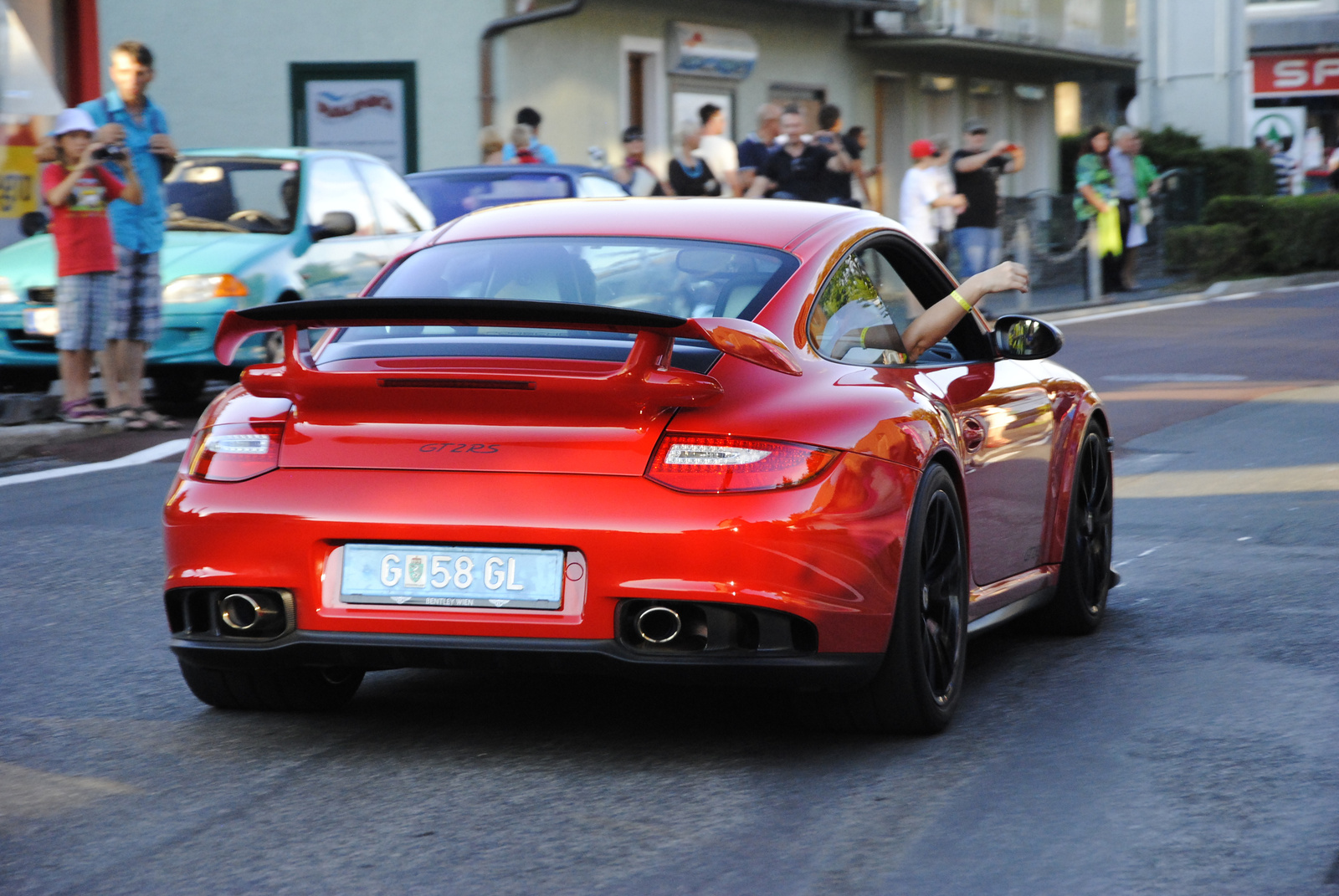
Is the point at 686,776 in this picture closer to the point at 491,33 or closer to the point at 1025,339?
the point at 1025,339

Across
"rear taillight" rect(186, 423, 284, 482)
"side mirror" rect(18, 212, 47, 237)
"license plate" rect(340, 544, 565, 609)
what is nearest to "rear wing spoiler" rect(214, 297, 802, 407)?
"rear taillight" rect(186, 423, 284, 482)

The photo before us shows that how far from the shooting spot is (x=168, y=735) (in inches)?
198

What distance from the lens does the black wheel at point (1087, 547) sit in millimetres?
6352

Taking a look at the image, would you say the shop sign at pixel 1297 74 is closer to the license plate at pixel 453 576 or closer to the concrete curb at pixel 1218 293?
the concrete curb at pixel 1218 293

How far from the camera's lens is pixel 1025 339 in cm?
A: 590

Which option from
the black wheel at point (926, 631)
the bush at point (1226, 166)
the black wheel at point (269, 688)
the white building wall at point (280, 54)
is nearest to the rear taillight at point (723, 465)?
Result: the black wheel at point (926, 631)

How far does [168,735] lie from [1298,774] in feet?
8.41

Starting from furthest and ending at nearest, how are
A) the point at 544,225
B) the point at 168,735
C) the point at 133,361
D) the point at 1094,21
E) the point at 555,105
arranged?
the point at 1094,21 < the point at 555,105 < the point at 133,361 < the point at 544,225 < the point at 168,735

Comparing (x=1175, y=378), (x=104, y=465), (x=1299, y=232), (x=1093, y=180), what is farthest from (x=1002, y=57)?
(x=104, y=465)

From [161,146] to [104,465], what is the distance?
Answer: 6.86 feet

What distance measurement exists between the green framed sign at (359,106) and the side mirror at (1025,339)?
20350mm

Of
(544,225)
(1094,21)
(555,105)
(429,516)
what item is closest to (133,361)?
(544,225)

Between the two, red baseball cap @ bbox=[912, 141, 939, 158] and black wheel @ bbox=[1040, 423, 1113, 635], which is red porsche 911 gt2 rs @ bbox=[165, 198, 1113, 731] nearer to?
black wheel @ bbox=[1040, 423, 1113, 635]

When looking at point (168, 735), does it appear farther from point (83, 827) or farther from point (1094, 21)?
point (1094, 21)
